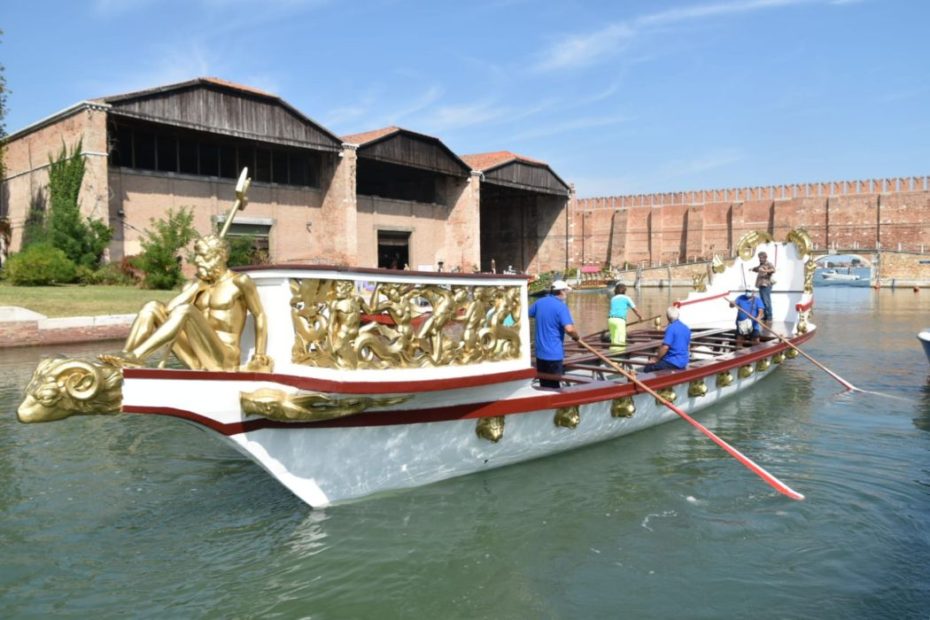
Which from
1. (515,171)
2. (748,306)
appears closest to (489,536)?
(748,306)

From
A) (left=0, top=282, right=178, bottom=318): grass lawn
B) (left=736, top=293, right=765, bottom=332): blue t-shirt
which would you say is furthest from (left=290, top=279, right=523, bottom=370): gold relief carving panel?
(left=0, top=282, right=178, bottom=318): grass lawn

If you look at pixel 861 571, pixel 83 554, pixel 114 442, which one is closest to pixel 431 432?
pixel 83 554

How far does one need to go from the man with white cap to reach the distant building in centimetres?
1469

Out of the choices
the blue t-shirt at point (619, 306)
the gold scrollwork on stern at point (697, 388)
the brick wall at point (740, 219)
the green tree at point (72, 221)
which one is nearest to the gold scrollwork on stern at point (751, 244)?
the blue t-shirt at point (619, 306)

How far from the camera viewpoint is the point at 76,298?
19.0 metres

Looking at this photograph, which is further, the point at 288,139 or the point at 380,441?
the point at 288,139

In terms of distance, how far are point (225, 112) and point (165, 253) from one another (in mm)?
5954

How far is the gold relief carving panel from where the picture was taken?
4535 mm

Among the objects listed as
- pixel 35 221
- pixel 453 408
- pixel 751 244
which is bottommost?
pixel 453 408

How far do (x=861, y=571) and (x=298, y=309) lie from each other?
4.29m

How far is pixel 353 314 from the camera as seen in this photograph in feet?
14.8

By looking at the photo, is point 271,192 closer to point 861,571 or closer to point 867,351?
point 867,351

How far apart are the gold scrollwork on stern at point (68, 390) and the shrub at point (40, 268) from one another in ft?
66.3

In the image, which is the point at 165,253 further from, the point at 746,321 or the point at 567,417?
the point at 567,417
